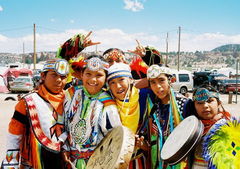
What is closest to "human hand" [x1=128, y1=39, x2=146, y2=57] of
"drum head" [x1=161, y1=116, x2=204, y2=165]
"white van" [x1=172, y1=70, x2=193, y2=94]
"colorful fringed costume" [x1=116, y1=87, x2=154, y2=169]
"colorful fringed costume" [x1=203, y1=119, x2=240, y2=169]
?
"colorful fringed costume" [x1=116, y1=87, x2=154, y2=169]

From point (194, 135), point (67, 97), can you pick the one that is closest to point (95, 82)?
point (67, 97)

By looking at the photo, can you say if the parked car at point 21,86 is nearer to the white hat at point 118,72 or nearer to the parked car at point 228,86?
the parked car at point 228,86

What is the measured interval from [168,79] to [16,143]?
162 cm

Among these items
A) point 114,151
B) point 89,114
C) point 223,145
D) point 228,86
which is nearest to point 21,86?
point 228,86

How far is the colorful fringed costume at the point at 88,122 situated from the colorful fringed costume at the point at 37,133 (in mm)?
156

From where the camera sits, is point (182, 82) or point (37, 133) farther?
point (182, 82)

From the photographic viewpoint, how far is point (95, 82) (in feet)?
7.79

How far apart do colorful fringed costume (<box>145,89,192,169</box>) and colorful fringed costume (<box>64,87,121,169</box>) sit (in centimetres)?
46

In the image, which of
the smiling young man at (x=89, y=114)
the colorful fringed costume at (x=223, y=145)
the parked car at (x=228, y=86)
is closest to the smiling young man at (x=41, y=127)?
the smiling young man at (x=89, y=114)

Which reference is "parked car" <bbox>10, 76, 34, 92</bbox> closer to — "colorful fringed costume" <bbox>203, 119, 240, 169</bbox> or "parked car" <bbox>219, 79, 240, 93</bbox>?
"parked car" <bbox>219, 79, 240, 93</bbox>

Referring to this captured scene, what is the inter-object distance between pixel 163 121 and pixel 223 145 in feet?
2.06

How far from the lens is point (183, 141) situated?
2061mm

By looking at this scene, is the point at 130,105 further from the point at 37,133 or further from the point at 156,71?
the point at 37,133

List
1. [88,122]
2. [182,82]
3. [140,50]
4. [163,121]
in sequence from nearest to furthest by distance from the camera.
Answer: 1. [88,122]
2. [163,121]
3. [140,50]
4. [182,82]
